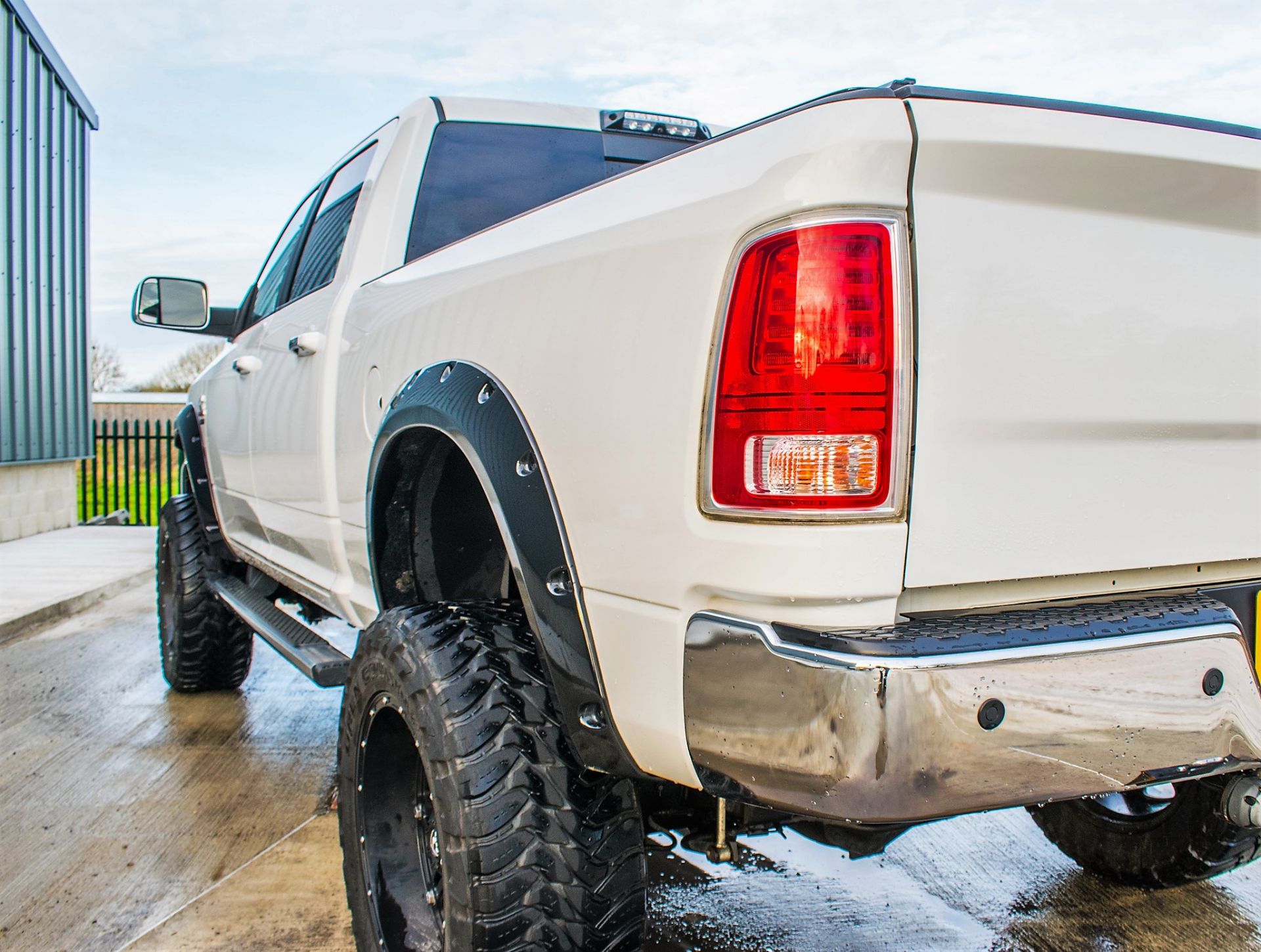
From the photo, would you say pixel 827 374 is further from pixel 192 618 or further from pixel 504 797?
pixel 192 618

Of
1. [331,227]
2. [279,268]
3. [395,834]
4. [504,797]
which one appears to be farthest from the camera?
[279,268]

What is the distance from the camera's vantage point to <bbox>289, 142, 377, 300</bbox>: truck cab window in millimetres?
3227

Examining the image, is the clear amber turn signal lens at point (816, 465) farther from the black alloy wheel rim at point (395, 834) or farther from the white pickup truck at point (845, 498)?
the black alloy wheel rim at point (395, 834)

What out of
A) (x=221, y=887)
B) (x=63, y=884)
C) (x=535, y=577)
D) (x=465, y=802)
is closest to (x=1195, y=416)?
(x=535, y=577)

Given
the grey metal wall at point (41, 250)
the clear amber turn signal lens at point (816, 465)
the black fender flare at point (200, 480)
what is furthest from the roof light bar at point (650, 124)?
the grey metal wall at point (41, 250)

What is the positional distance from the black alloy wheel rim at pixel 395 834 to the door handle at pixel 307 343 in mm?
1251

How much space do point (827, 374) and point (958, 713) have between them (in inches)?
17.8

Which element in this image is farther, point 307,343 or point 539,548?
point 307,343

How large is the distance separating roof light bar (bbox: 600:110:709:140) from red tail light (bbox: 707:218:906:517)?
6.68 feet


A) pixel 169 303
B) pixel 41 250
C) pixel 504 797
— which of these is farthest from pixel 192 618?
pixel 41 250

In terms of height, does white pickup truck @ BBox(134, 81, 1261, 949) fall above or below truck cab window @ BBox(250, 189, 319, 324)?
below

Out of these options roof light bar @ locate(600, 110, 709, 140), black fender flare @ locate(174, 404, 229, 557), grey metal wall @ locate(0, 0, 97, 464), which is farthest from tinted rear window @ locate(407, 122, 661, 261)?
grey metal wall @ locate(0, 0, 97, 464)

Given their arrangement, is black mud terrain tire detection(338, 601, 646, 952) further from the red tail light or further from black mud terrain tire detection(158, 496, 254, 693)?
black mud terrain tire detection(158, 496, 254, 693)

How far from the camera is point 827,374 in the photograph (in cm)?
135
